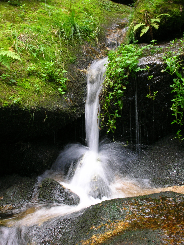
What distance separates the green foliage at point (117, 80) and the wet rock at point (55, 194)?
166 centimetres

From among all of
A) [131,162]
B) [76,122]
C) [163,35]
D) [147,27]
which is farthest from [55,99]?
[163,35]

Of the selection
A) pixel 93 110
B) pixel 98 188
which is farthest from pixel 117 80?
pixel 98 188

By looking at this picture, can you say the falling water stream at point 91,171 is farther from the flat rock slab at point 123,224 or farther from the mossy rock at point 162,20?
the mossy rock at point 162,20

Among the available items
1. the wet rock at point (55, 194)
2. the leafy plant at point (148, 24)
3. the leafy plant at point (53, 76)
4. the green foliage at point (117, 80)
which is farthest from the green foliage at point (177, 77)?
the wet rock at point (55, 194)

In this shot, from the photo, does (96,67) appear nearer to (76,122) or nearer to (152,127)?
(76,122)

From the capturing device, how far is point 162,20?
555 cm

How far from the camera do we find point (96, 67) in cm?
576

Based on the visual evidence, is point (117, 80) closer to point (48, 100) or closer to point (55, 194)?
point (48, 100)

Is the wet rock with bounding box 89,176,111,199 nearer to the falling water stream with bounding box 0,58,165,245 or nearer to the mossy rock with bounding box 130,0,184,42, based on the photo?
the falling water stream with bounding box 0,58,165,245

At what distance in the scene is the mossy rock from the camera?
5.51 m

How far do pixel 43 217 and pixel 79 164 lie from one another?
1686mm

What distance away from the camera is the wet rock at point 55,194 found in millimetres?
3729

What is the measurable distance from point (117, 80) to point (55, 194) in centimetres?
281

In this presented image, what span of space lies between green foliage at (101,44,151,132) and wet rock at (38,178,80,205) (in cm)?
166
